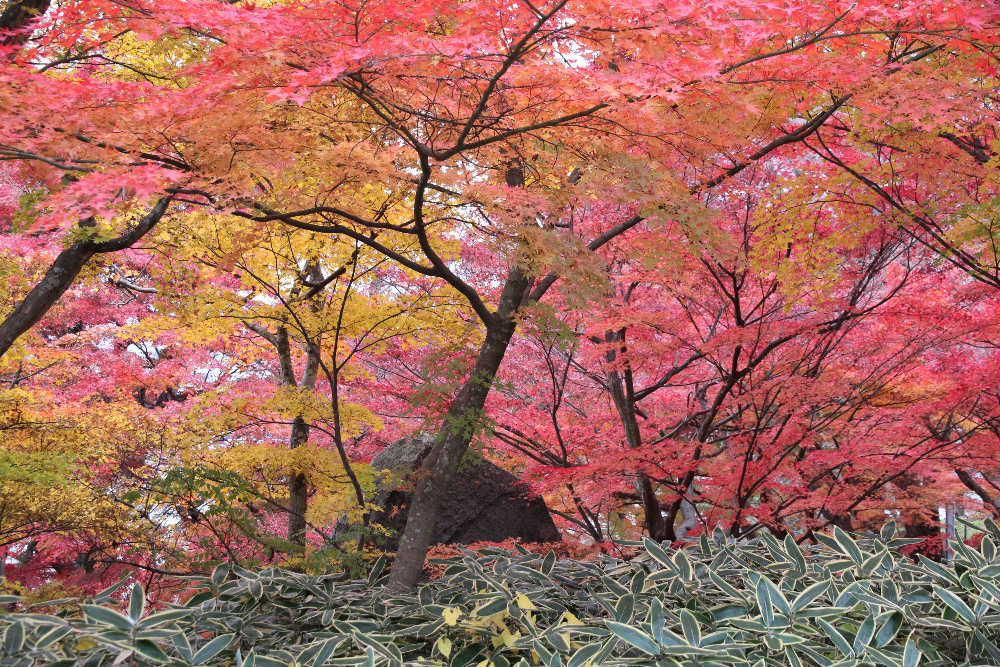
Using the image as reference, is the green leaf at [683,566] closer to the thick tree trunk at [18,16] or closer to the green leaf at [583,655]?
the green leaf at [583,655]

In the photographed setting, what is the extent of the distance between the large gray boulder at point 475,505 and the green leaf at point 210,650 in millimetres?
5837

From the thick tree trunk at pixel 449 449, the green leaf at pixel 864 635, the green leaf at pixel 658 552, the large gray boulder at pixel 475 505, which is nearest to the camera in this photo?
the green leaf at pixel 864 635

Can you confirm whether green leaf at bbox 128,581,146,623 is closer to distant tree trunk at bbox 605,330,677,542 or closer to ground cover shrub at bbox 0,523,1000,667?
ground cover shrub at bbox 0,523,1000,667

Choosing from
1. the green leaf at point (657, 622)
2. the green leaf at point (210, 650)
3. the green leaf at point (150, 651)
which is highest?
the green leaf at point (657, 622)

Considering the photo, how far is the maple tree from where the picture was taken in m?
3.92

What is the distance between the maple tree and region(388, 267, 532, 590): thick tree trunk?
0.8 inches

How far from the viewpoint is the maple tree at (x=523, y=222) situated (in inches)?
154

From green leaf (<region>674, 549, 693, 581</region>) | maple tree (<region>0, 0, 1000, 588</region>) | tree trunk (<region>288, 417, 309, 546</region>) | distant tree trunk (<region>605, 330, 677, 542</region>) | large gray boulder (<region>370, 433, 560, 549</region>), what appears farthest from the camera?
large gray boulder (<region>370, 433, 560, 549</region>)

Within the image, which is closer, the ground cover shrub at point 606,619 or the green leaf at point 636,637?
the green leaf at point 636,637

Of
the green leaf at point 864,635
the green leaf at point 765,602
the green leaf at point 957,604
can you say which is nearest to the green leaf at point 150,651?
the green leaf at point 765,602

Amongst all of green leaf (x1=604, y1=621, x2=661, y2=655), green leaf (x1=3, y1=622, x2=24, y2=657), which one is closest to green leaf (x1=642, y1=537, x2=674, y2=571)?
green leaf (x1=604, y1=621, x2=661, y2=655)

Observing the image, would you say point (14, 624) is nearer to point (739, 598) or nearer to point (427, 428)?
point (739, 598)

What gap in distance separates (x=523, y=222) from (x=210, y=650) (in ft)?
10.8

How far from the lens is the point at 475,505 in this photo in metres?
9.22
